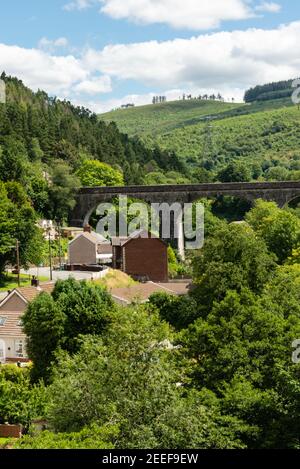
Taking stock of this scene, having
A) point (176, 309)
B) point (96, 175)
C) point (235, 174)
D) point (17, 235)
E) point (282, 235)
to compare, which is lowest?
point (176, 309)

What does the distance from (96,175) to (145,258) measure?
3439 cm

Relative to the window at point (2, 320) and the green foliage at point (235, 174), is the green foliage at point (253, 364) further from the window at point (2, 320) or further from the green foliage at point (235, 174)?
the green foliage at point (235, 174)

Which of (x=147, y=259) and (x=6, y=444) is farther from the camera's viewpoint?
(x=147, y=259)

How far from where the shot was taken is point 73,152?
330 feet

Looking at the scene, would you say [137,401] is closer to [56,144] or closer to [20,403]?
[20,403]

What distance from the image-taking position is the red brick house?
61344 mm

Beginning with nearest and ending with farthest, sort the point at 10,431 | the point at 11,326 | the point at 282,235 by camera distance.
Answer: the point at 10,431 < the point at 11,326 < the point at 282,235

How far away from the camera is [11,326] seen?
39.6m

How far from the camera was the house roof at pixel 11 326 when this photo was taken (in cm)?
3888

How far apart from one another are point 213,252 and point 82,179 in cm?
5647

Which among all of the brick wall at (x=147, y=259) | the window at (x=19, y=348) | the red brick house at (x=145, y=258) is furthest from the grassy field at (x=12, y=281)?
the window at (x=19, y=348)

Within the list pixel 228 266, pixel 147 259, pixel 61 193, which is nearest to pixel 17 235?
pixel 147 259

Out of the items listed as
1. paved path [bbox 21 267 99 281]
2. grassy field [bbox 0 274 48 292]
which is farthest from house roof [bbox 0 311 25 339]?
grassy field [bbox 0 274 48 292]
